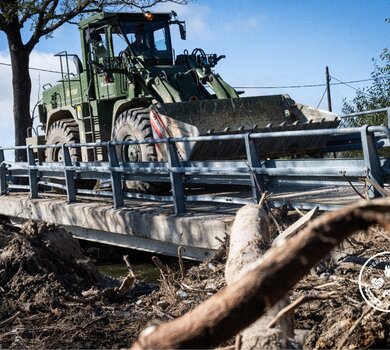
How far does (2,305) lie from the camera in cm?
644

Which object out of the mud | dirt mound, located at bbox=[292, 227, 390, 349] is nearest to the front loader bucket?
the mud

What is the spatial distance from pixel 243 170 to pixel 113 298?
7.38ft

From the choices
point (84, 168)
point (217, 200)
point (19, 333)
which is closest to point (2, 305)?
point (19, 333)

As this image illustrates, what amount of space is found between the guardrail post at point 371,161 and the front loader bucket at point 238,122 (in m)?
4.09

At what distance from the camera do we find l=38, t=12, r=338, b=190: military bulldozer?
38.6 feet

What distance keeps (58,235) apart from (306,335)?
363 centimetres

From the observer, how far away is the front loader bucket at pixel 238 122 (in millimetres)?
11195

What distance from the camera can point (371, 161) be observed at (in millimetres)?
6742

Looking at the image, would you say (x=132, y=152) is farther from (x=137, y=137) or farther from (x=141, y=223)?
(x=141, y=223)

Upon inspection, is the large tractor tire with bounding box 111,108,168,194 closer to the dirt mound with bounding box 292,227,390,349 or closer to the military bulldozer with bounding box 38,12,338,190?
the military bulldozer with bounding box 38,12,338,190

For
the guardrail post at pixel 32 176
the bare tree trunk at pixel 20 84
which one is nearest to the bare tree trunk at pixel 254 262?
the guardrail post at pixel 32 176

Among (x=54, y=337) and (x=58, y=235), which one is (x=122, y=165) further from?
(x=54, y=337)

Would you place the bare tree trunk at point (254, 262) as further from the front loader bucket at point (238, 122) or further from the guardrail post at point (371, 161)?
the front loader bucket at point (238, 122)

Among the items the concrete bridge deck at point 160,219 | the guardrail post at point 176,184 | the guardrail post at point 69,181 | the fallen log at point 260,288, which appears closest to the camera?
the fallen log at point 260,288
